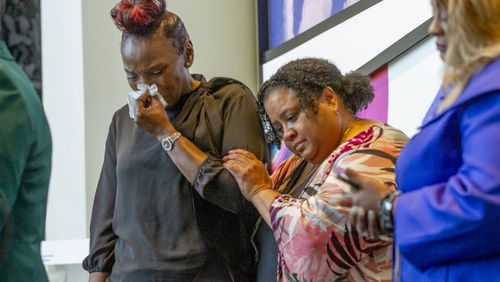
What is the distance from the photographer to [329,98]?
1973mm

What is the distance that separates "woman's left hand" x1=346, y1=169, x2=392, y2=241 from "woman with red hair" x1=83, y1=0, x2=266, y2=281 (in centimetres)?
54

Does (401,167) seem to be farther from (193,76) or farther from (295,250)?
(193,76)

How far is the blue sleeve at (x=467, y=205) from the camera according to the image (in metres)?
1.29

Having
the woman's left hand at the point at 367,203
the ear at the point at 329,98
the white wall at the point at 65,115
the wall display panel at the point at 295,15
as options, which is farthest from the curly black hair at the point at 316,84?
the white wall at the point at 65,115

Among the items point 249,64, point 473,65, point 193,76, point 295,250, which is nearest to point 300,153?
point 295,250

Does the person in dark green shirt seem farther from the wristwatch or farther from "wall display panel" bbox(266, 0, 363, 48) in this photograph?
"wall display panel" bbox(266, 0, 363, 48)

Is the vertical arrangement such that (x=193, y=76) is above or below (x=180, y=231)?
above

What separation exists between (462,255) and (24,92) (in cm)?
74

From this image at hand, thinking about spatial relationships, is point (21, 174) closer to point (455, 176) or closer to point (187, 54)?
point (455, 176)

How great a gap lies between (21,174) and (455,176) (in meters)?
0.68

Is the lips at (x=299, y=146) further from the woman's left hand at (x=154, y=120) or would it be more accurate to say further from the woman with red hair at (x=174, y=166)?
the woman's left hand at (x=154, y=120)

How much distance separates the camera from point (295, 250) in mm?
1768

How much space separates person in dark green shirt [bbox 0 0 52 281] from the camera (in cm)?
137

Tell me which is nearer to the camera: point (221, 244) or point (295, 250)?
point (295, 250)
